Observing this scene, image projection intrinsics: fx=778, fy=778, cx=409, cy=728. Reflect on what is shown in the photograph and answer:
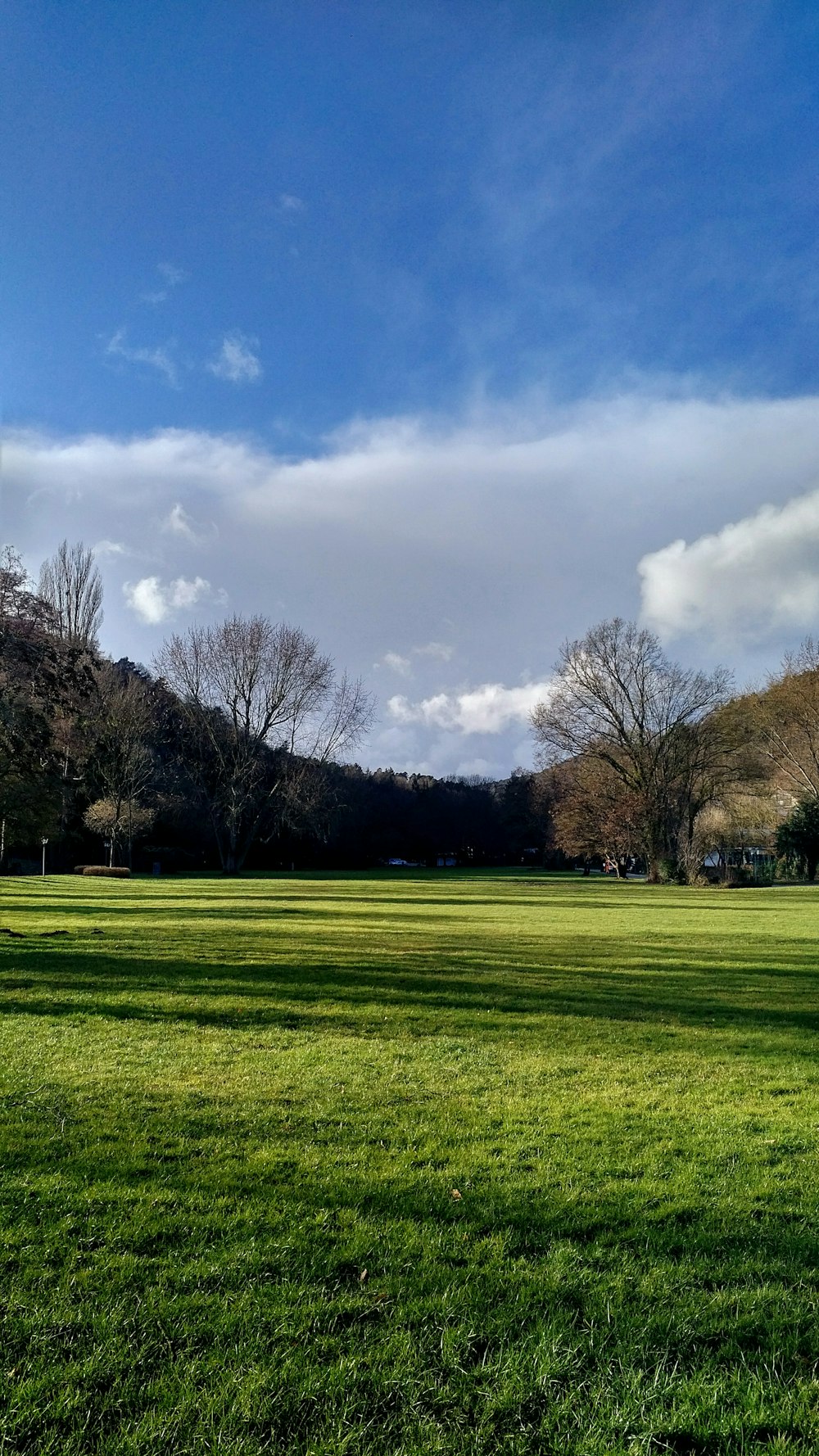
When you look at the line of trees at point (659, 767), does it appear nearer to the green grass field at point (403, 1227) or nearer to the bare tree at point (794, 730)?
the bare tree at point (794, 730)

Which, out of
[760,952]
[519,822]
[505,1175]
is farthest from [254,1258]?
[519,822]

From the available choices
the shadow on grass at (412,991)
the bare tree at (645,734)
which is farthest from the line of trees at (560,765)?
the shadow on grass at (412,991)

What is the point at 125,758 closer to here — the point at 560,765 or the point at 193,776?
the point at 193,776

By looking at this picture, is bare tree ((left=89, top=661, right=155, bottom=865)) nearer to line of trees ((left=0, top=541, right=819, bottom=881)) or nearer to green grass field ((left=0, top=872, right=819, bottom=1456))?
line of trees ((left=0, top=541, right=819, bottom=881))

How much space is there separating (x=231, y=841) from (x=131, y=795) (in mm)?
8967

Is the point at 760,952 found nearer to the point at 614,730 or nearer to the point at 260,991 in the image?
the point at 260,991

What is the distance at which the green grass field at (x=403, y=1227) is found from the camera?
9.15 ft

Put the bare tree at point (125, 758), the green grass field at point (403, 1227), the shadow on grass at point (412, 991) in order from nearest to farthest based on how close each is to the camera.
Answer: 1. the green grass field at point (403, 1227)
2. the shadow on grass at point (412, 991)
3. the bare tree at point (125, 758)

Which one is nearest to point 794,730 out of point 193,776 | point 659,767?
point 659,767

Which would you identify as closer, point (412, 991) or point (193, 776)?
point (412, 991)

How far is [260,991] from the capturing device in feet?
34.7

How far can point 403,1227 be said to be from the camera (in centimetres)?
408

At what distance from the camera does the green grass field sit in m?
2.79

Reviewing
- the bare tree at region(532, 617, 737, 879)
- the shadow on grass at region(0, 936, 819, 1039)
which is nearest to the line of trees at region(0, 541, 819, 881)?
the bare tree at region(532, 617, 737, 879)
